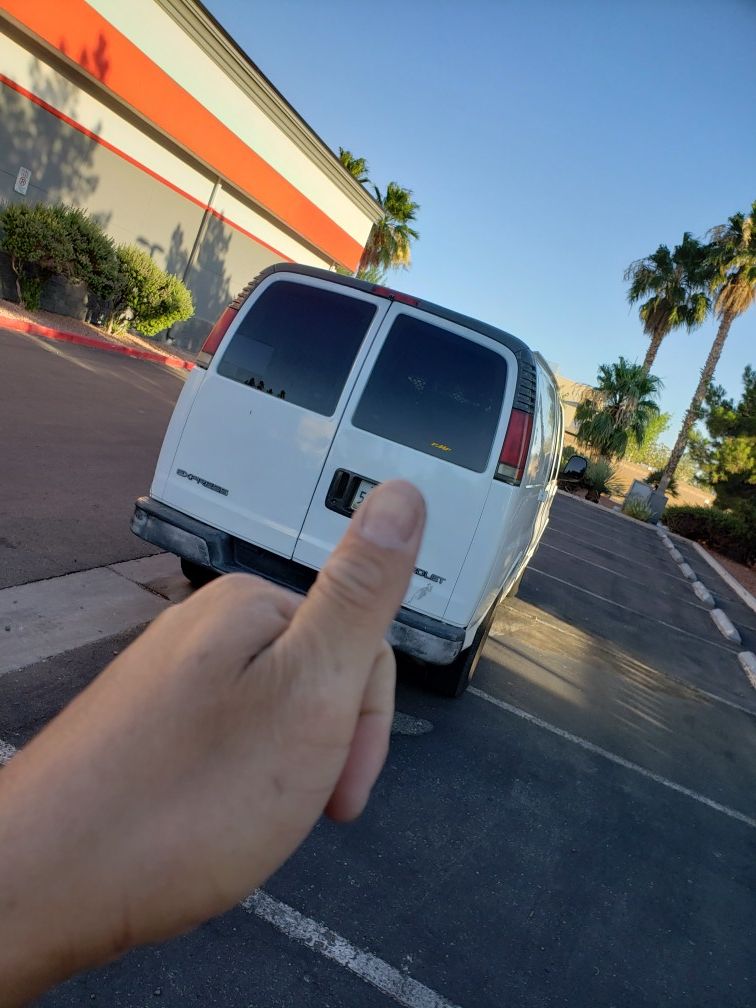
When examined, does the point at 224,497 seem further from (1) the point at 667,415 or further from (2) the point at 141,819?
(1) the point at 667,415

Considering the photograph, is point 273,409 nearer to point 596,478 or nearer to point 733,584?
point 733,584

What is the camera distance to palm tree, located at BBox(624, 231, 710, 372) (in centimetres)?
3375

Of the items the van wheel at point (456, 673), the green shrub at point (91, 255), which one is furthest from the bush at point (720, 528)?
the van wheel at point (456, 673)

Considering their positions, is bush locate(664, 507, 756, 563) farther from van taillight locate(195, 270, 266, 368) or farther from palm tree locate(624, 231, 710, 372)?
van taillight locate(195, 270, 266, 368)

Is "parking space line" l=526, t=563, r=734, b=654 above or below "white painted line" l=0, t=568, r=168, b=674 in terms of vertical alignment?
above

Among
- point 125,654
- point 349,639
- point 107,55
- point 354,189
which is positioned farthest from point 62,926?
point 354,189

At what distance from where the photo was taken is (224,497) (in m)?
4.38

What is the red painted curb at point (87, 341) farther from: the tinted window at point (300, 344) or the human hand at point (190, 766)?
the human hand at point (190, 766)

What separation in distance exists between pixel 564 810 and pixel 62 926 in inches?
159

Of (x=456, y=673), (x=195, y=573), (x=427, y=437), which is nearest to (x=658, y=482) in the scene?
(x=456, y=673)

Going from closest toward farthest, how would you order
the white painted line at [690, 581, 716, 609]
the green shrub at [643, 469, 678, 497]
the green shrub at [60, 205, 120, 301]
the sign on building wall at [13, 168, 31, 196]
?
the white painted line at [690, 581, 716, 609], the green shrub at [60, 205, 120, 301], the sign on building wall at [13, 168, 31, 196], the green shrub at [643, 469, 678, 497]

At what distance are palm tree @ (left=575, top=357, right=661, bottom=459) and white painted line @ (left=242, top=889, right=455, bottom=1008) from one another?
110 ft

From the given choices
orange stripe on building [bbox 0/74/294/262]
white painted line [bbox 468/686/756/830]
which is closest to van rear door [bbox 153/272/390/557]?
white painted line [bbox 468/686/756/830]

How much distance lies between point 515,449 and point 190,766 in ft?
11.8
